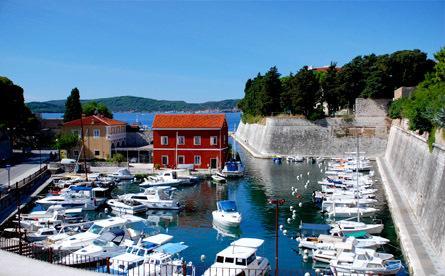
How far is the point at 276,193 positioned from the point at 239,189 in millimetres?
3349

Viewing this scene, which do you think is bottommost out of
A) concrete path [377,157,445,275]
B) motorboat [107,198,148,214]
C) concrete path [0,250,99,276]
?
motorboat [107,198,148,214]

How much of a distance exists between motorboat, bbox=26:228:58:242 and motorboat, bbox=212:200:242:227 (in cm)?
834

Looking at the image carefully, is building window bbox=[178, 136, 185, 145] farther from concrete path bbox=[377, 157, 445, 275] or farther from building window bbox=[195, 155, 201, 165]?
concrete path bbox=[377, 157, 445, 275]

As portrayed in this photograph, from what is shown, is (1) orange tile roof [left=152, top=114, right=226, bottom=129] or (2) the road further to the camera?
(1) orange tile roof [left=152, top=114, right=226, bottom=129]

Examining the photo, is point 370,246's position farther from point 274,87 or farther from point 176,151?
point 274,87

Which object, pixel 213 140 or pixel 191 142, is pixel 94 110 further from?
pixel 213 140

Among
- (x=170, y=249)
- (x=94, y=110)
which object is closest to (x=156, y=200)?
(x=170, y=249)

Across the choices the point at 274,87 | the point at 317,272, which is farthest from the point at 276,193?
the point at 274,87

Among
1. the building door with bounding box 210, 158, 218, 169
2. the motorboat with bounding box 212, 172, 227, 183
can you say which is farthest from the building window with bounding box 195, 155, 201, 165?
the motorboat with bounding box 212, 172, 227, 183

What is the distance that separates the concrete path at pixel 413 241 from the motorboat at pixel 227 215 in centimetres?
803

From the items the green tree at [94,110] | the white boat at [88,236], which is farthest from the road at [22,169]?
the green tree at [94,110]

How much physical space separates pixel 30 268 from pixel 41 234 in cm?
1822

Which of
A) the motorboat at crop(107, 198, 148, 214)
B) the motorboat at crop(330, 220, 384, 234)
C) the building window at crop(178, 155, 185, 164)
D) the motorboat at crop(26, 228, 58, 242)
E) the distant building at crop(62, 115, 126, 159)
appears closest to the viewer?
the motorboat at crop(26, 228, 58, 242)

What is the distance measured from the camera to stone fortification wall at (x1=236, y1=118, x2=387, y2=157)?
180 ft
